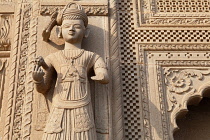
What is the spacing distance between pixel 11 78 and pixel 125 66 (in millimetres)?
1499

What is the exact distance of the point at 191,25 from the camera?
232 inches

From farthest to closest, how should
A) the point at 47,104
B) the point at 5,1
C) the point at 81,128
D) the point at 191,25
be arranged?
the point at 5,1 < the point at 191,25 < the point at 47,104 < the point at 81,128

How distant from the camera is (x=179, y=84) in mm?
5375

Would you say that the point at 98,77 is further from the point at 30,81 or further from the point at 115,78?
the point at 30,81

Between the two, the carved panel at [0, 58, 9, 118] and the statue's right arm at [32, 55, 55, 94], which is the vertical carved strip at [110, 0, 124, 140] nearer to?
the statue's right arm at [32, 55, 55, 94]

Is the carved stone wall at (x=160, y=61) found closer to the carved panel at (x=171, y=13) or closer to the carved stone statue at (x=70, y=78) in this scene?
the carved panel at (x=171, y=13)

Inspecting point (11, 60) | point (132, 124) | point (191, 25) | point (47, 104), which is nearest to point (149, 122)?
point (132, 124)

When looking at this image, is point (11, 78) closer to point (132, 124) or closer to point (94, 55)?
point (94, 55)

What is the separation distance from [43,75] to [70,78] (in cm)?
32

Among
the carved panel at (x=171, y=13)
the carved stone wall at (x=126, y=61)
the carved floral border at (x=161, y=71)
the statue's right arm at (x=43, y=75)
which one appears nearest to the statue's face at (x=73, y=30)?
the carved stone wall at (x=126, y=61)

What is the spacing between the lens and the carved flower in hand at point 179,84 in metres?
5.34

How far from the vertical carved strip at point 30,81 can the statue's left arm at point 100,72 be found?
872 millimetres

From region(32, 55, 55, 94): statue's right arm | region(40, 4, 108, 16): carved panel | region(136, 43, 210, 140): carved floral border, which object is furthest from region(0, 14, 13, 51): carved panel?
region(136, 43, 210, 140): carved floral border

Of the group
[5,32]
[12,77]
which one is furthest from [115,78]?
[5,32]
